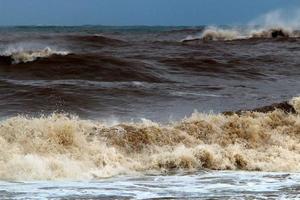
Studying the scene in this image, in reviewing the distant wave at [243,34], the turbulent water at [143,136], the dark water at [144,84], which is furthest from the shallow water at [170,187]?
the distant wave at [243,34]

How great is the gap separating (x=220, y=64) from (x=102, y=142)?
14.0 m

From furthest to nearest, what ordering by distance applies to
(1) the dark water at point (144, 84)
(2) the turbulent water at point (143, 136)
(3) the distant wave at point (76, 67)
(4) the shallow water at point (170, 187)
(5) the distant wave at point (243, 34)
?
(5) the distant wave at point (243, 34) < (3) the distant wave at point (76, 67) < (1) the dark water at point (144, 84) < (2) the turbulent water at point (143, 136) < (4) the shallow water at point (170, 187)

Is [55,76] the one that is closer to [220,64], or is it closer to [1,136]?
[220,64]

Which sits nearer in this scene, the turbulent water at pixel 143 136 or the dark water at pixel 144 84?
the turbulent water at pixel 143 136

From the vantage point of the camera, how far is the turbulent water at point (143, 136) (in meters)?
8.10

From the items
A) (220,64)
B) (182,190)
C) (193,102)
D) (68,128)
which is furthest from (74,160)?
(220,64)

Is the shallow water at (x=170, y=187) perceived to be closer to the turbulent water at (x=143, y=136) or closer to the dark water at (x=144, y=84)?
the turbulent water at (x=143, y=136)

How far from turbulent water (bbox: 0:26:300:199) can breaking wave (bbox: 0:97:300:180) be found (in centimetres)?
2

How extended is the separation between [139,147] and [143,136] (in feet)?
1.17

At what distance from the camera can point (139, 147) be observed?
1052 centimetres

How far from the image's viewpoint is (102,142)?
10469mm

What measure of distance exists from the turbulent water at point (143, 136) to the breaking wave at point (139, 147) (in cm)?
2

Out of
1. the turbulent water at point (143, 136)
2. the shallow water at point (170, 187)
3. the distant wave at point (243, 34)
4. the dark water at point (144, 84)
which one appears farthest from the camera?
the distant wave at point (243, 34)

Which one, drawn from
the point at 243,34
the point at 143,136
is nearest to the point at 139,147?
the point at 143,136
